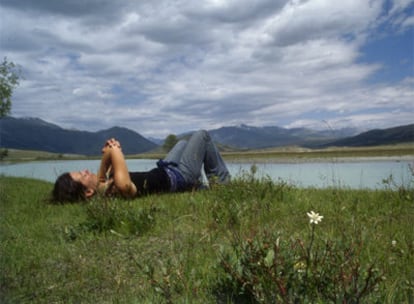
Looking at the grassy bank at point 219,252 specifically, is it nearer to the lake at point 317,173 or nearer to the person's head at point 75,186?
the person's head at point 75,186

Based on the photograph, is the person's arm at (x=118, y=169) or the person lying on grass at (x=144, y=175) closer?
the person's arm at (x=118, y=169)

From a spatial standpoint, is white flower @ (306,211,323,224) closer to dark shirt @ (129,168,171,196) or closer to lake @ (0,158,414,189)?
lake @ (0,158,414,189)

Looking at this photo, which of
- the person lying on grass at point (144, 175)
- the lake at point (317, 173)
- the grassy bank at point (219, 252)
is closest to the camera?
the grassy bank at point (219, 252)

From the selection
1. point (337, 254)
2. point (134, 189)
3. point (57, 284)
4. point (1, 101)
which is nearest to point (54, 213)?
point (134, 189)

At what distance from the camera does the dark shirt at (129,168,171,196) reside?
24.9ft

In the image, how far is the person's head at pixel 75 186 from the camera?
7.11 metres

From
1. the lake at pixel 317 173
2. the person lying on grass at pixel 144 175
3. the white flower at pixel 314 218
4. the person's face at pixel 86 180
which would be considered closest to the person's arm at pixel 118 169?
the person lying on grass at pixel 144 175

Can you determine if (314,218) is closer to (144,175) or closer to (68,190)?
(144,175)

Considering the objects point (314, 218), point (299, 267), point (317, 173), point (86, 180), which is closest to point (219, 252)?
point (299, 267)

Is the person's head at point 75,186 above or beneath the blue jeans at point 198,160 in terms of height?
beneath

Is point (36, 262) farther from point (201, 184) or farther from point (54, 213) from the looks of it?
point (201, 184)

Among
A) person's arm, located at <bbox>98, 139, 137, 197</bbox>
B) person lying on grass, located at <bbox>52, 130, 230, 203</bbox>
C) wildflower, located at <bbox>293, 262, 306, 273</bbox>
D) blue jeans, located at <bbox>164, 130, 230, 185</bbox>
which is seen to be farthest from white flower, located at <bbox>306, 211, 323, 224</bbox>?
blue jeans, located at <bbox>164, 130, 230, 185</bbox>

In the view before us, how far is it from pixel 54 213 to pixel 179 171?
3043 mm

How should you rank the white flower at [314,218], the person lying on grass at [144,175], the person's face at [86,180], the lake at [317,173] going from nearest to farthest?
1. the white flower at [314,218]
2. the person lying on grass at [144,175]
3. the person's face at [86,180]
4. the lake at [317,173]
